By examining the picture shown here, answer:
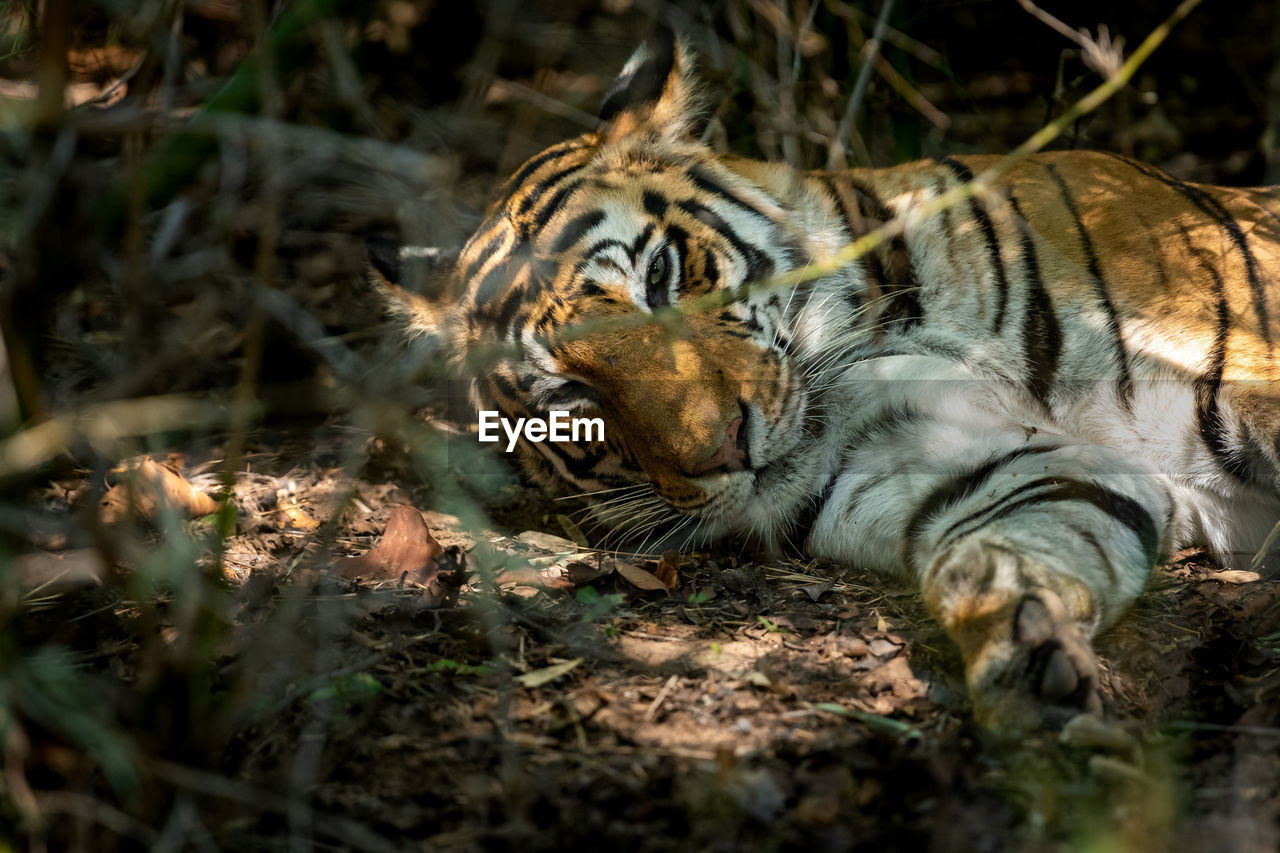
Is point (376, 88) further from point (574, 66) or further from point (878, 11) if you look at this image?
point (878, 11)

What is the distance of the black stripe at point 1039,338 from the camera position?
2586 millimetres

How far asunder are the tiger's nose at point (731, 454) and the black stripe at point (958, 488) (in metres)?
0.46

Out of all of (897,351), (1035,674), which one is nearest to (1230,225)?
(897,351)

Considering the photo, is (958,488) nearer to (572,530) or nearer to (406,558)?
(572,530)

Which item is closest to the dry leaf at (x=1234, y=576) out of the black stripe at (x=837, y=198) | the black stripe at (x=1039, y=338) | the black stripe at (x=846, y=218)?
the black stripe at (x=1039, y=338)

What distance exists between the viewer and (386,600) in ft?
7.56

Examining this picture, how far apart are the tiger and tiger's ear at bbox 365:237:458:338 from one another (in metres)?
0.18

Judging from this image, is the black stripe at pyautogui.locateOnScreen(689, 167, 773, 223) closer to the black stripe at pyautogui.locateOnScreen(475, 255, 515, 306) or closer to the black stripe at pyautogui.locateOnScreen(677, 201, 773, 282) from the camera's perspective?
the black stripe at pyautogui.locateOnScreen(677, 201, 773, 282)

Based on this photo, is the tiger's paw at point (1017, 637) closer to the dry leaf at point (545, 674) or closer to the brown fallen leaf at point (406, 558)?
the dry leaf at point (545, 674)

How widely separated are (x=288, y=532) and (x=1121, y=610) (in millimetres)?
2188

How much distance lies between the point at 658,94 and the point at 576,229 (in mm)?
559

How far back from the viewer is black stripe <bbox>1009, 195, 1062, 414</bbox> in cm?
259

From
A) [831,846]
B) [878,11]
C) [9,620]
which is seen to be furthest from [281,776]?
[878,11]

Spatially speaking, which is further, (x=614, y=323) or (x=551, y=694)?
(x=551, y=694)
